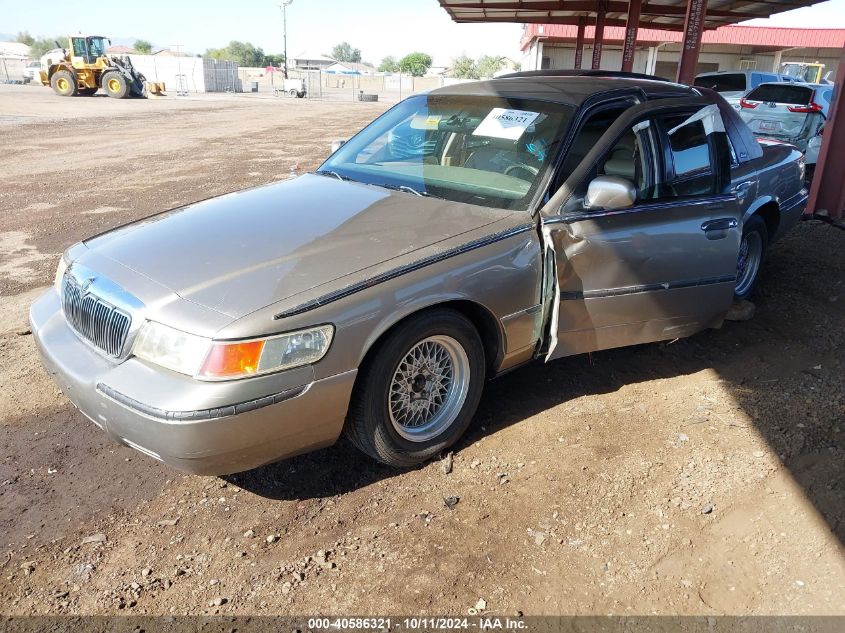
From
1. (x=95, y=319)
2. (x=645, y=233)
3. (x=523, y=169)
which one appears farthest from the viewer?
(x=645, y=233)

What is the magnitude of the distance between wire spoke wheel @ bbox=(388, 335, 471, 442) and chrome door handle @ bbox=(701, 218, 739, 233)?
180 cm

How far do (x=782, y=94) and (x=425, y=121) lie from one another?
11.4 meters

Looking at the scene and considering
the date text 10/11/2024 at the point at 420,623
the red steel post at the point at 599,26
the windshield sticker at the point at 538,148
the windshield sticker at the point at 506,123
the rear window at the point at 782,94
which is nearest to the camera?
the date text 10/11/2024 at the point at 420,623

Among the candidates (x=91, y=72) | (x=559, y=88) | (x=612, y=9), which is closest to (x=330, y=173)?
(x=559, y=88)

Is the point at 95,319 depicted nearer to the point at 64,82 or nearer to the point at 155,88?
the point at 64,82

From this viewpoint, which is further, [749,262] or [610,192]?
[749,262]

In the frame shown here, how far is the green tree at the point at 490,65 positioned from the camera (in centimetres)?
10178

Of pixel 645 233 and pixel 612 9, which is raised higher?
pixel 612 9

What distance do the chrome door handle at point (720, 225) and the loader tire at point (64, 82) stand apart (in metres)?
36.3

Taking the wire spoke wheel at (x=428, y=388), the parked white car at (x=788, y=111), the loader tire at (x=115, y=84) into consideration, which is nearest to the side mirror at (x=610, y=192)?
the wire spoke wheel at (x=428, y=388)

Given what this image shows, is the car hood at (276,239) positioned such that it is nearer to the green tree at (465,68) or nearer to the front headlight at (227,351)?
the front headlight at (227,351)

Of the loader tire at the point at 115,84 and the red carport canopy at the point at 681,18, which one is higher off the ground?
the red carport canopy at the point at 681,18

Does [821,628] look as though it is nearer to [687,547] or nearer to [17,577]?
[687,547]

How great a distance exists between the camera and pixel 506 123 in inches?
147
